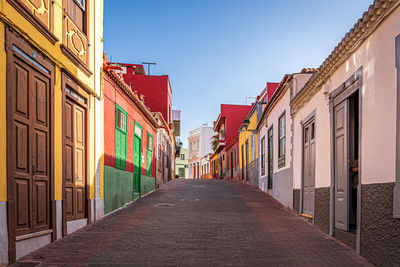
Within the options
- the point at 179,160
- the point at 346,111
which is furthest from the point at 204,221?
the point at 179,160

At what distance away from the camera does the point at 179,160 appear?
6525cm

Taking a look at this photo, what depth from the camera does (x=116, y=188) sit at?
36.1ft

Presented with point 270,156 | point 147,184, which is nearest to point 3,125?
point 147,184

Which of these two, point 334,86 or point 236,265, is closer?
point 236,265

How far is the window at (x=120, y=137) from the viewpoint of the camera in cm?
1120

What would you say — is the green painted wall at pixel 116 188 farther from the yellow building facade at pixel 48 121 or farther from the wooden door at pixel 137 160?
the wooden door at pixel 137 160

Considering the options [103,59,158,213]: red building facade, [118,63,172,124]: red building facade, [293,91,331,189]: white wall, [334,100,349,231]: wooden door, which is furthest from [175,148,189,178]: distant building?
[334,100,349,231]: wooden door

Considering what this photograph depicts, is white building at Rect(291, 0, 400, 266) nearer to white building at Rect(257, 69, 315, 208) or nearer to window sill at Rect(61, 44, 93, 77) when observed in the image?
white building at Rect(257, 69, 315, 208)

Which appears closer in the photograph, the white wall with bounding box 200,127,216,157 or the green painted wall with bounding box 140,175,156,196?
the green painted wall with bounding box 140,175,156,196

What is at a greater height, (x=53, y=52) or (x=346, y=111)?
(x=53, y=52)

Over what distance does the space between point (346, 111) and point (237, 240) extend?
10.6 ft

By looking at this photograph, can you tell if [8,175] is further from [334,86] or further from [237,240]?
[334,86]

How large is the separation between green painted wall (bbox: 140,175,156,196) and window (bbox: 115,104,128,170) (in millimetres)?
3282

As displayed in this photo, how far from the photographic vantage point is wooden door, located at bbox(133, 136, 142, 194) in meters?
13.9
